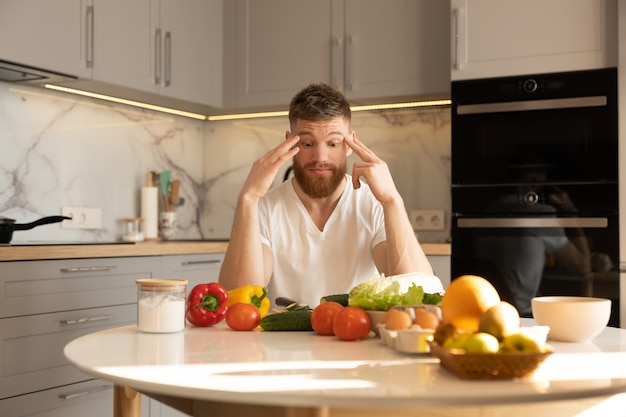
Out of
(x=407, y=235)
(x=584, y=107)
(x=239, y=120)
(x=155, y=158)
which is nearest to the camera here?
(x=407, y=235)

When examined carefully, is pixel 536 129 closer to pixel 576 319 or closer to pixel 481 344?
pixel 576 319

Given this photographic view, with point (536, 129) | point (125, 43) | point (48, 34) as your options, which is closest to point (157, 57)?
point (125, 43)

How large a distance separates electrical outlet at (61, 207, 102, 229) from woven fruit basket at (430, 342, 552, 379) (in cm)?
290

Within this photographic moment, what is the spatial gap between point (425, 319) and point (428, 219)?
2710 mm

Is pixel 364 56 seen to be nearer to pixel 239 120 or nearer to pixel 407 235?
pixel 239 120

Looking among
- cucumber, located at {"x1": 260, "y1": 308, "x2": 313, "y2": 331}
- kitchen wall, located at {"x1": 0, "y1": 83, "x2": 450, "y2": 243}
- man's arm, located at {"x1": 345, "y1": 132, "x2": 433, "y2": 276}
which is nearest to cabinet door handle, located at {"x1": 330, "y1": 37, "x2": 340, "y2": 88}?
kitchen wall, located at {"x1": 0, "y1": 83, "x2": 450, "y2": 243}

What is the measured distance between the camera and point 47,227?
362cm

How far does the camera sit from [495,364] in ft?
3.80

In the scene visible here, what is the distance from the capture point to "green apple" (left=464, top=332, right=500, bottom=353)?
1.16 m

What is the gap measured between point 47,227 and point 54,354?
0.91 m

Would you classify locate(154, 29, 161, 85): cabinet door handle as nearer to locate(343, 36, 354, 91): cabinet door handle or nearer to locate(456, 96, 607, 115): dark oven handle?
locate(343, 36, 354, 91): cabinet door handle

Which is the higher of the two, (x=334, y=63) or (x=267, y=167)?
(x=334, y=63)

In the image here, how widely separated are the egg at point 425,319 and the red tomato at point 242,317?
0.43 metres

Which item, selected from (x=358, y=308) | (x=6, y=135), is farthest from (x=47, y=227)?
(x=358, y=308)
